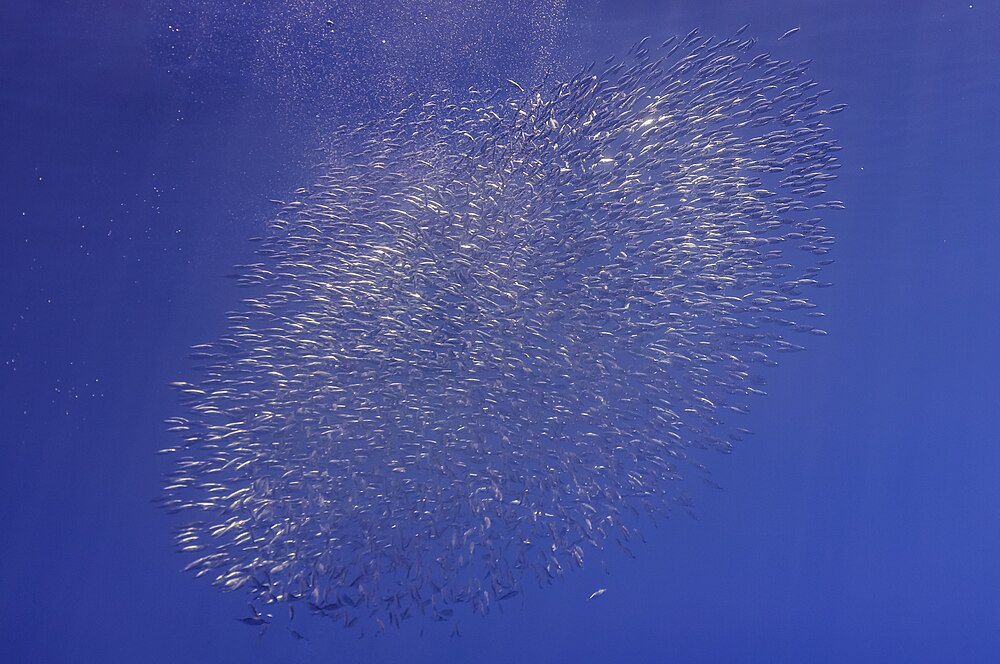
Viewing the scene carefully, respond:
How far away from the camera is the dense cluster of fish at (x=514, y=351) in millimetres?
7184

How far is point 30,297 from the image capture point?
1683cm

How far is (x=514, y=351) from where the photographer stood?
24.6 ft

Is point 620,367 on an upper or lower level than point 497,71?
lower

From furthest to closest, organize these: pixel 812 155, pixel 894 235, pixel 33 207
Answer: pixel 894 235 < pixel 33 207 < pixel 812 155

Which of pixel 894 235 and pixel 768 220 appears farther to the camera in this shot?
pixel 894 235

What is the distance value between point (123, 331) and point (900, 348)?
101 ft

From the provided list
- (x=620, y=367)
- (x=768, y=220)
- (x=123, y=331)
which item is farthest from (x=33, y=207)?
(x=768, y=220)

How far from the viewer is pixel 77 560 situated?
25578 mm

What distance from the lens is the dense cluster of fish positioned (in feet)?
23.6

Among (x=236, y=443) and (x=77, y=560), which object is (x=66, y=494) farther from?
(x=236, y=443)

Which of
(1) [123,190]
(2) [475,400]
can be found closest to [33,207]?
(1) [123,190]

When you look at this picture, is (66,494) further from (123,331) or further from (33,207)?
(33,207)

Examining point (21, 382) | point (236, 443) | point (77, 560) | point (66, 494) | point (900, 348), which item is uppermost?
point (21, 382)

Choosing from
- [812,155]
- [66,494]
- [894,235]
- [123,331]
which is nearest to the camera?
[812,155]
